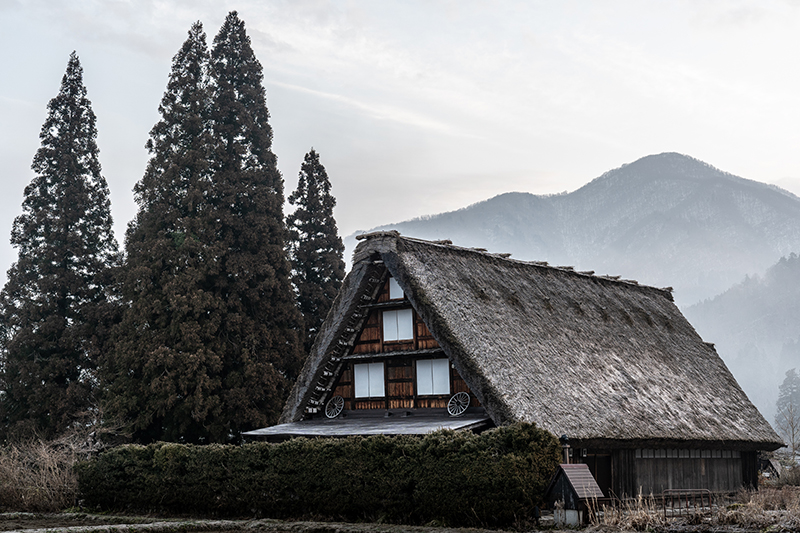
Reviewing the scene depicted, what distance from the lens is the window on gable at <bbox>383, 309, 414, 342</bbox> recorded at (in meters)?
23.9

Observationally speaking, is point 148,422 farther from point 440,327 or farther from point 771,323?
point 771,323

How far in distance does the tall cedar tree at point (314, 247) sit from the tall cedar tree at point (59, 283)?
8523 mm

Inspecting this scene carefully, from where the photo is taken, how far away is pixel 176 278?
31797 millimetres

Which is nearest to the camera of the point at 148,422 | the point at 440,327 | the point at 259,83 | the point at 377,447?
the point at 377,447

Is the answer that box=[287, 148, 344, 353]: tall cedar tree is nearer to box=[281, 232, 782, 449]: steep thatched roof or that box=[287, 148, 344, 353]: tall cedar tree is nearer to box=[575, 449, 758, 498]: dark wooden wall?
box=[281, 232, 782, 449]: steep thatched roof

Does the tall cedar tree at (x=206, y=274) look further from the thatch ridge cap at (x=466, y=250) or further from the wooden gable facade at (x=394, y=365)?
the thatch ridge cap at (x=466, y=250)

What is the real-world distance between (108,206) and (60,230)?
104 inches

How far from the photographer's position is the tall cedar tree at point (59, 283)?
33625 mm

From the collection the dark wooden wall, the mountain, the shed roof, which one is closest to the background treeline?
the dark wooden wall

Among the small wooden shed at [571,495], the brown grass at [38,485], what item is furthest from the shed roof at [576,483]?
the brown grass at [38,485]

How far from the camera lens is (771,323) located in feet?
615

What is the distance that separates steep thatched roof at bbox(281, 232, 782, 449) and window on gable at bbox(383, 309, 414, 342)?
1.06m

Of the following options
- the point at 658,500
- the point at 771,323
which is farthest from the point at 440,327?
the point at 771,323

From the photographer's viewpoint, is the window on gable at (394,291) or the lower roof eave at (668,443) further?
the window on gable at (394,291)
